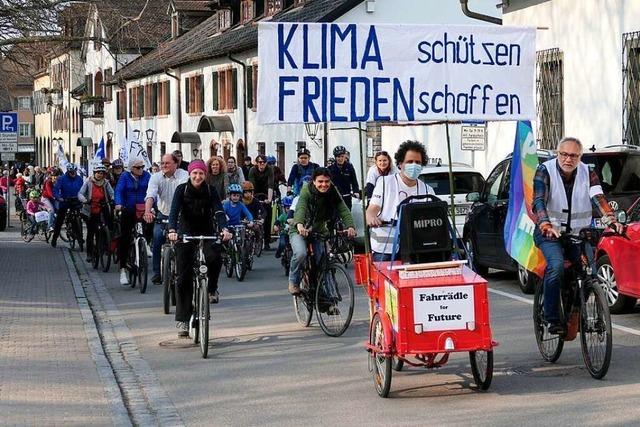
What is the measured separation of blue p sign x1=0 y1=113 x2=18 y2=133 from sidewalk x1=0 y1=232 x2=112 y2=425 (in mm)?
15808

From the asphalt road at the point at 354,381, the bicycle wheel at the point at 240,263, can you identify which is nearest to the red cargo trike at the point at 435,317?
the asphalt road at the point at 354,381

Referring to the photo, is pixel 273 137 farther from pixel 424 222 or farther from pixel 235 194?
pixel 424 222

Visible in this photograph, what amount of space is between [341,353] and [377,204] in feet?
5.74

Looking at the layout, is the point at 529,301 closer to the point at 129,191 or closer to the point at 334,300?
the point at 334,300

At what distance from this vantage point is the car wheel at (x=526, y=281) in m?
15.5

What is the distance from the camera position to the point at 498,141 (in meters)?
25.6

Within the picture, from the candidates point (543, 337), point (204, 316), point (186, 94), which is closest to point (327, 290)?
point (204, 316)

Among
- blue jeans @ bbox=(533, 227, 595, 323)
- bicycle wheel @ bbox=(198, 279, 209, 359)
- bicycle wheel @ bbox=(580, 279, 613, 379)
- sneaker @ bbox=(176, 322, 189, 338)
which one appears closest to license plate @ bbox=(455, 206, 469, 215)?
sneaker @ bbox=(176, 322, 189, 338)

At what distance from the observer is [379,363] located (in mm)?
8914

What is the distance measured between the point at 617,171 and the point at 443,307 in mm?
6997

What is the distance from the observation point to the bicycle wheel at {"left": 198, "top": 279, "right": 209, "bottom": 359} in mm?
10930

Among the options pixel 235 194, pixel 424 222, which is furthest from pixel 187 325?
pixel 235 194

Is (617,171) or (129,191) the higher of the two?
(617,171)

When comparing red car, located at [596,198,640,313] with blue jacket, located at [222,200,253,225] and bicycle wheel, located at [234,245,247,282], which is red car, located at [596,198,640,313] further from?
blue jacket, located at [222,200,253,225]
